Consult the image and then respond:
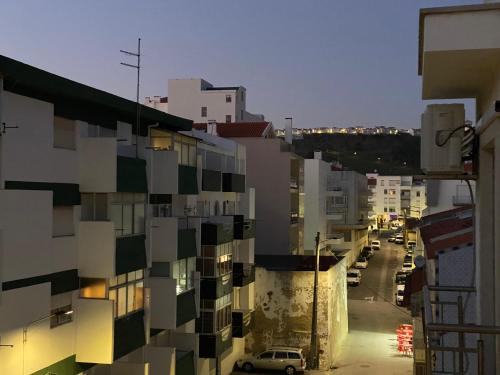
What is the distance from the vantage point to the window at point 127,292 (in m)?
16.7

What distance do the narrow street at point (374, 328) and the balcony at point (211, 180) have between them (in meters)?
11.1

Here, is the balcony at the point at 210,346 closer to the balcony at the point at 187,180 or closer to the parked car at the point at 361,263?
the balcony at the point at 187,180

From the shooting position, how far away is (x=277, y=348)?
30.8 metres

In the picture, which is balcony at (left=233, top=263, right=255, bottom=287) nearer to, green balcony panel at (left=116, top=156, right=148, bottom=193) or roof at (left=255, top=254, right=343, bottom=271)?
roof at (left=255, top=254, right=343, bottom=271)

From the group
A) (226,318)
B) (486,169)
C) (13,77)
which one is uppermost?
(13,77)

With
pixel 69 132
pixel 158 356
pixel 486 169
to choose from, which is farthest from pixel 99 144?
pixel 486 169

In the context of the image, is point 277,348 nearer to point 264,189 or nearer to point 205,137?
point 205,137

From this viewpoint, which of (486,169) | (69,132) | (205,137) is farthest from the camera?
(205,137)

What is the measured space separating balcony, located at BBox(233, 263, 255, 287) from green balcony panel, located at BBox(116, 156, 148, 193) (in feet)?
39.1

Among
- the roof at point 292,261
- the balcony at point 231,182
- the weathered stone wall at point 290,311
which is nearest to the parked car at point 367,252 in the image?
the roof at point 292,261

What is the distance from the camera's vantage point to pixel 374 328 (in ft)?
134

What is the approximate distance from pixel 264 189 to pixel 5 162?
1267 inches

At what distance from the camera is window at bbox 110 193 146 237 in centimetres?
1711

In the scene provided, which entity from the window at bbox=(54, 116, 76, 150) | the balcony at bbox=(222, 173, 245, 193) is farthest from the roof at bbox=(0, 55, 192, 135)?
the balcony at bbox=(222, 173, 245, 193)
